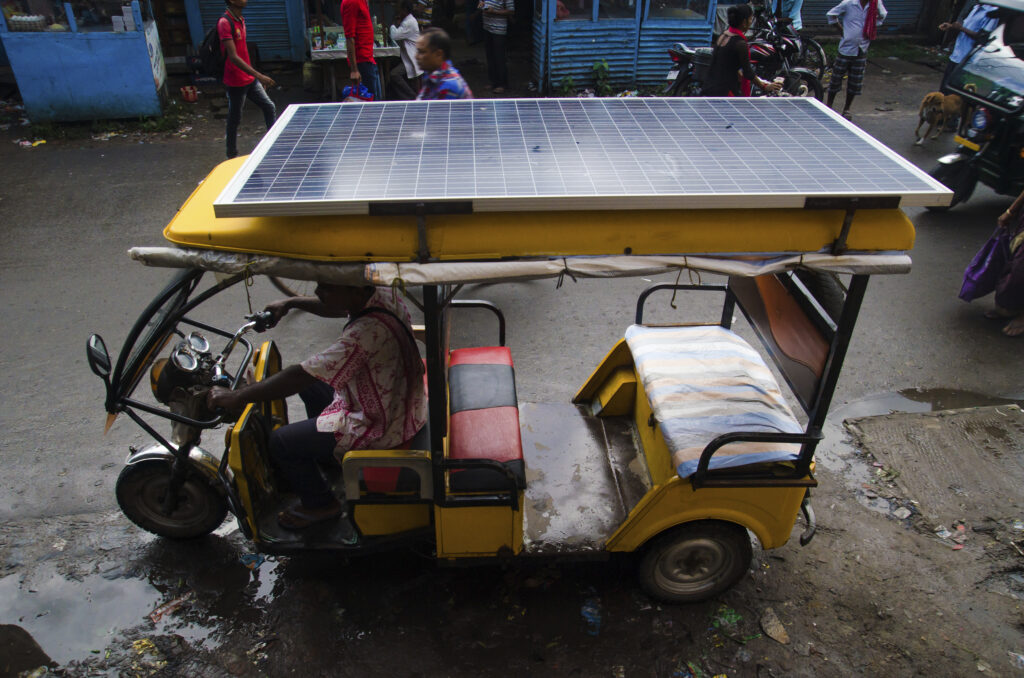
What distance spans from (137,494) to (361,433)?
1365mm

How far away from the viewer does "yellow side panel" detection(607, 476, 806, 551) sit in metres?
3.02

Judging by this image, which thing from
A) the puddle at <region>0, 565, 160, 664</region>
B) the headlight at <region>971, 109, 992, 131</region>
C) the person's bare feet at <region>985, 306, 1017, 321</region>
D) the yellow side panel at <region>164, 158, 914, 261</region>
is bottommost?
the puddle at <region>0, 565, 160, 664</region>

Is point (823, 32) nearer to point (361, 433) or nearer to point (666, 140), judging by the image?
point (666, 140)

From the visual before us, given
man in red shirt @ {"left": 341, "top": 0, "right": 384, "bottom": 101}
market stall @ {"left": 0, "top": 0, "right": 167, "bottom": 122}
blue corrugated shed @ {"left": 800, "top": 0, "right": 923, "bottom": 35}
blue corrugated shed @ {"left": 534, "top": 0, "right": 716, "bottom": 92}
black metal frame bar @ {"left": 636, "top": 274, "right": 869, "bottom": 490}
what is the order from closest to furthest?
black metal frame bar @ {"left": 636, "top": 274, "right": 869, "bottom": 490}
man in red shirt @ {"left": 341, "top": 0, "right": 384, "bottom": 101}
market stall @ {"left": 0, "top": 0, "right": 167, "bottom": 122}
blue corrugated shed @ {"left": 534, "top": 0, "right": 716, "bottom": 92}
blue corrugated shed @ {"left": 800, "top": 0, "right": 923, "bottom": 35}

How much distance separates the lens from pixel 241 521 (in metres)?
3.24

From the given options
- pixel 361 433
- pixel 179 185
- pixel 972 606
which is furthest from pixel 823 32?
pixel 361 433

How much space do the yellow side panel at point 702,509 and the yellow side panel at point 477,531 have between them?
0.48 m

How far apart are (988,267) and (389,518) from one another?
16.8 feet

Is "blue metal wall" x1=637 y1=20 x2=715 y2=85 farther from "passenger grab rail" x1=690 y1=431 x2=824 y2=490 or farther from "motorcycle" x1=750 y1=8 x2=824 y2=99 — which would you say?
"passenger grab rail" x1=690 y1=431 x2=824 y2=490

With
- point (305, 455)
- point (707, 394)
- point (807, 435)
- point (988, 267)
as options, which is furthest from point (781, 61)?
point (305, 455)

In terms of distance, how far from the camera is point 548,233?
7.58 feet

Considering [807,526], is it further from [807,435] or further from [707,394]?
[707,394]

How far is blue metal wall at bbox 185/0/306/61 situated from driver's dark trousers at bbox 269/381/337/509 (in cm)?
984

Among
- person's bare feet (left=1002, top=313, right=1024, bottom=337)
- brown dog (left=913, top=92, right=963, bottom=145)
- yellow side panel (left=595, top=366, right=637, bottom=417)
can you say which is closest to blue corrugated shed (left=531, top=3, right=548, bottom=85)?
brown dog (left=913, top=92, right=963, bottom=145)
